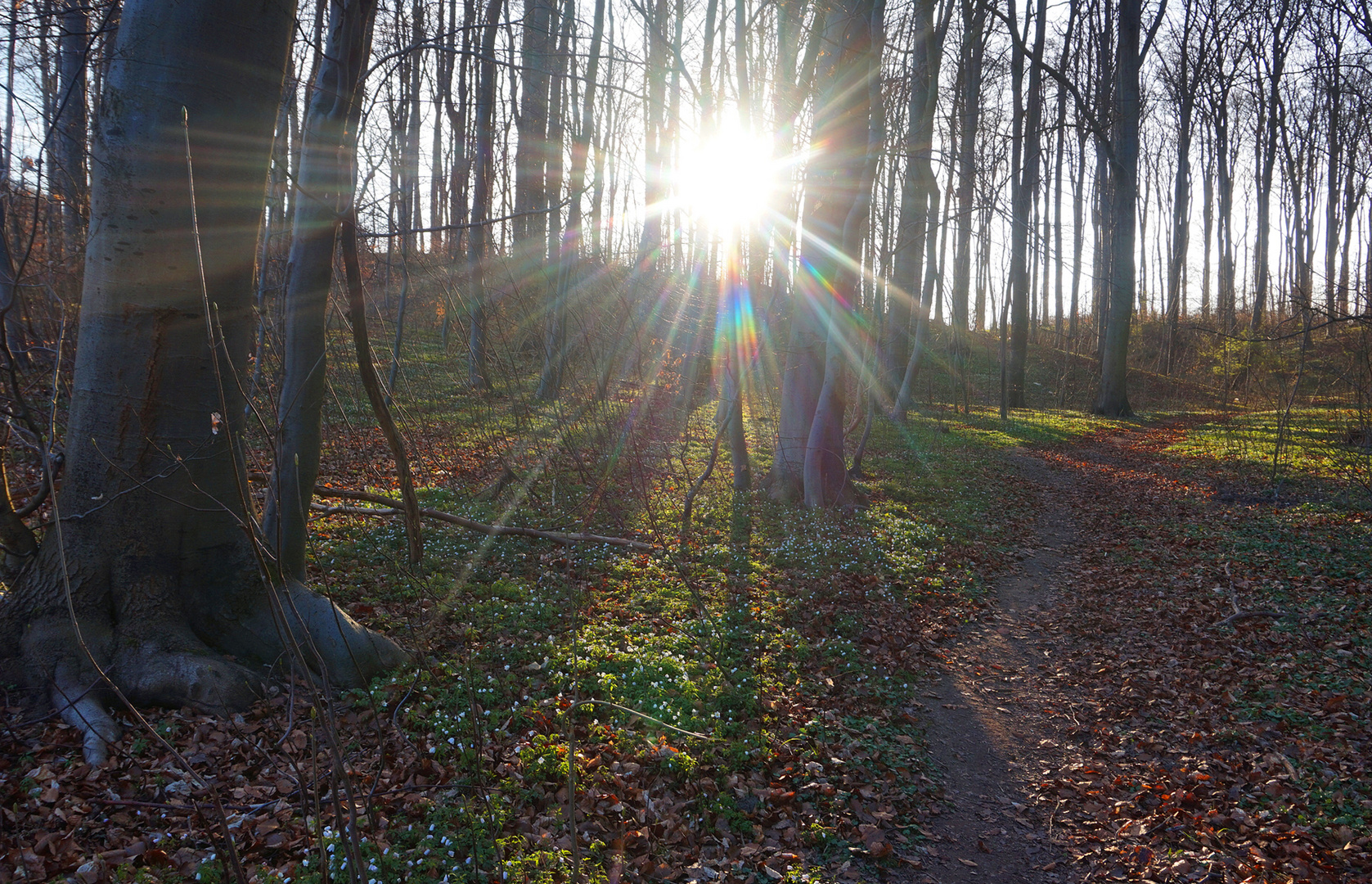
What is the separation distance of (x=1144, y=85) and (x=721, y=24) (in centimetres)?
3266

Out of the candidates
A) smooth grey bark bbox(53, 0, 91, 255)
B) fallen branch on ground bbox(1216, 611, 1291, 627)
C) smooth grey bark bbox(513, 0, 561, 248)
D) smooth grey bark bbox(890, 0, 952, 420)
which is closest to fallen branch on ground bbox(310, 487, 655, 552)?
smooth grey bark bbox(53, 0, 91, 255)

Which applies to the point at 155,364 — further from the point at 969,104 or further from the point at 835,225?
the point at 969,104

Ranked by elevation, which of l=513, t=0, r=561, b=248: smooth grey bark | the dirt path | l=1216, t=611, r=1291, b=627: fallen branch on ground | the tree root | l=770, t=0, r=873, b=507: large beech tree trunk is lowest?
the dirt path

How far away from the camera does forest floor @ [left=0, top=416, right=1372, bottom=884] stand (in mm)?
3424

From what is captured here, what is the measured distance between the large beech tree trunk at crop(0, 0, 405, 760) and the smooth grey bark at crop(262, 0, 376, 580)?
355 mm

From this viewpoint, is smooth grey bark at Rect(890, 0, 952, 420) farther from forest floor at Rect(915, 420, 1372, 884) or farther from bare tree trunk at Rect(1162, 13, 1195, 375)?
bare tree trunk at Rect(1162, 13, 1195, 375)

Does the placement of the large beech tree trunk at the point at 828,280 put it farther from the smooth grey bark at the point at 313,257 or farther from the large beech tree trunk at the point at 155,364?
the large beech tree trunk at the point at 155,364

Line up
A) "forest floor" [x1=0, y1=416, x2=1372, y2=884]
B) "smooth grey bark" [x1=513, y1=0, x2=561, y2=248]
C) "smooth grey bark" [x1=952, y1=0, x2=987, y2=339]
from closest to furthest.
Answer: "forest floor" [x1=0, y1=416, x2=1372, y2=884], "smooth grey bark" [x1=952, y1=0, x2=987, y2=339], "smooth grey bark" [x1=513, y1=0, x2=561, y2=248]

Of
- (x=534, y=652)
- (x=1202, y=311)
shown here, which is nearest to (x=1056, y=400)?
(x=1202, y=311)

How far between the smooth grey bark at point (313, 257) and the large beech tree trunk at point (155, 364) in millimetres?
355

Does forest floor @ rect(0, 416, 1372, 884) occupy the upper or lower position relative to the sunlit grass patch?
lower

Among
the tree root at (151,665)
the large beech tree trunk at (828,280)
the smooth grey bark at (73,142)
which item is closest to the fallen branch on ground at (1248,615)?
the large beech tree trunk at (828,280)

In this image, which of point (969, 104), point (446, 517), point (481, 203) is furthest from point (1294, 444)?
point (446, 517)

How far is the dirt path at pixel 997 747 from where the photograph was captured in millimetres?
4109
